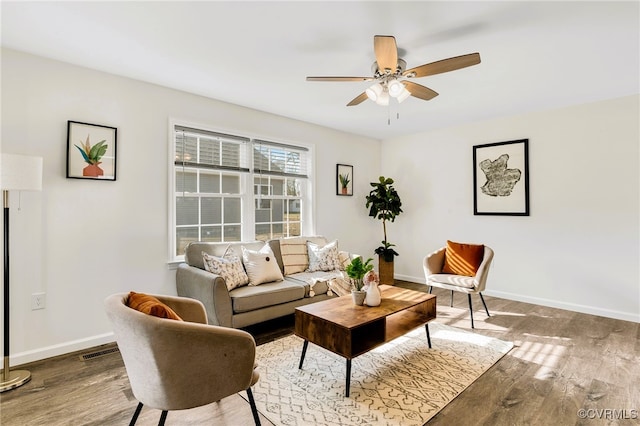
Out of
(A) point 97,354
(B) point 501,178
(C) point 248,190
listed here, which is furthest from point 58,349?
(B) point 501,178

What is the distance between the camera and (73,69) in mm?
2828

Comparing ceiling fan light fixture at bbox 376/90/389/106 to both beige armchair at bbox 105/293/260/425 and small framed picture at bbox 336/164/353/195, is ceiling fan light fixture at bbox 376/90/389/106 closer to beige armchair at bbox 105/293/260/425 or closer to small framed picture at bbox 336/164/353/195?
beige armchair at bbox 105/293/260/425

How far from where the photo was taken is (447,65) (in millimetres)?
2197

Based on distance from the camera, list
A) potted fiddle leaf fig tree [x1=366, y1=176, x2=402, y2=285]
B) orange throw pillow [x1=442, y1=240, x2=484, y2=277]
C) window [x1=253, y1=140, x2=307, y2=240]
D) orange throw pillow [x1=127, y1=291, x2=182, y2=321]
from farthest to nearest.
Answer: potted fiddle leaf fig tree [x1=366, y1=176, x2=402, y2=285] < window [x1=253, y1=140, x2=307, y2=240] < orange throw pillow [x1=442, y1=240, x2=484, y2=277] < orange throw pillow [x1=127, y1=291, x2=182, y2=321]

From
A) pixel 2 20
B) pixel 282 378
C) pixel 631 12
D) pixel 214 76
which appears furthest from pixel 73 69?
pixel 631 12

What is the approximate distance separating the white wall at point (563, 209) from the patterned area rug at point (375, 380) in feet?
5.90

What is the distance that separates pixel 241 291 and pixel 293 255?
1039mm

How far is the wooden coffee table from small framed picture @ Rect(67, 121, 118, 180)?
2214 mm

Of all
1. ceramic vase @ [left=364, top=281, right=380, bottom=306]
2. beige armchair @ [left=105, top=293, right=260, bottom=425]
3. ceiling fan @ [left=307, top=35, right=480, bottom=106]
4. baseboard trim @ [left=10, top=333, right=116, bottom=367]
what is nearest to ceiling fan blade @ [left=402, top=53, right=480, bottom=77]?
ceiling fan @ [left=307, top=35, right=480, bottom=106]

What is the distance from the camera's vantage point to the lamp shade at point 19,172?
213cm

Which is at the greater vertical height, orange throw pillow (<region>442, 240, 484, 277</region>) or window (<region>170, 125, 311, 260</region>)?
window (<region>170, 125, 311, 260</region>)

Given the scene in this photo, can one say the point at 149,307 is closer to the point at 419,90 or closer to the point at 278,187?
the point at 419,90

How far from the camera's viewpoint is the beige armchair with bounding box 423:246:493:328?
11.5 ft

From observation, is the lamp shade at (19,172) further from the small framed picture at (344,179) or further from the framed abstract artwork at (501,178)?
the framed abstract artwork at (501,178)
